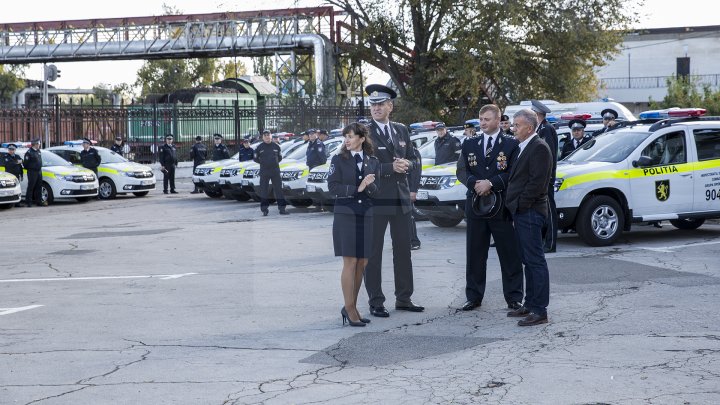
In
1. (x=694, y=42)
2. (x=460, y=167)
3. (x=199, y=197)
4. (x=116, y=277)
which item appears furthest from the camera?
(x=694, y=42)

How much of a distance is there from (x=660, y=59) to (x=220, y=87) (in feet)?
85.3

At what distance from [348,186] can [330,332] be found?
124cm

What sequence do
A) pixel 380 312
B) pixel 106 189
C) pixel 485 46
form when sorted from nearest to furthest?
pixel 380 312, pixel 106 189, pixel 485 46

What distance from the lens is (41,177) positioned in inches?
1031

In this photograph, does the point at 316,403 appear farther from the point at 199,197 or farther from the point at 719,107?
the point at 719,107

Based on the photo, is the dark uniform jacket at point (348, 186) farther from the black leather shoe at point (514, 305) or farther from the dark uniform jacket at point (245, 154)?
the dark uniform jacket at point (245, 154)

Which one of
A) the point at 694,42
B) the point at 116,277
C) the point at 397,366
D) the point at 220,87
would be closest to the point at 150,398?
the point at 397,366

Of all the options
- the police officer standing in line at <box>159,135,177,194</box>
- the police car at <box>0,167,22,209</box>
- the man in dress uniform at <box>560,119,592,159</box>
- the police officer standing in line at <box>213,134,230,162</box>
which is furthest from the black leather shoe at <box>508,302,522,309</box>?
the police officer standing in line at <box>159,135,177,194</box>

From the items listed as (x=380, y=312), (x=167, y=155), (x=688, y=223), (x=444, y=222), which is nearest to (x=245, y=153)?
(x=167, y=155)

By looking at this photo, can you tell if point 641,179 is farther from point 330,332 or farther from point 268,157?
point 268,157

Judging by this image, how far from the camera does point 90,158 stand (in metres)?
28.0

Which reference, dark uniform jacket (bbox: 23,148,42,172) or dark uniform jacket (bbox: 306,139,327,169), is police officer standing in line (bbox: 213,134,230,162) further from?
dark uniform jacket (bbox: 306,139,327,169)

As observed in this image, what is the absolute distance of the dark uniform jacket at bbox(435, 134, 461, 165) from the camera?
17.6 metres

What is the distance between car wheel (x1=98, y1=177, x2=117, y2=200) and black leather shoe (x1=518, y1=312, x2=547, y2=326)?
70.4ft
